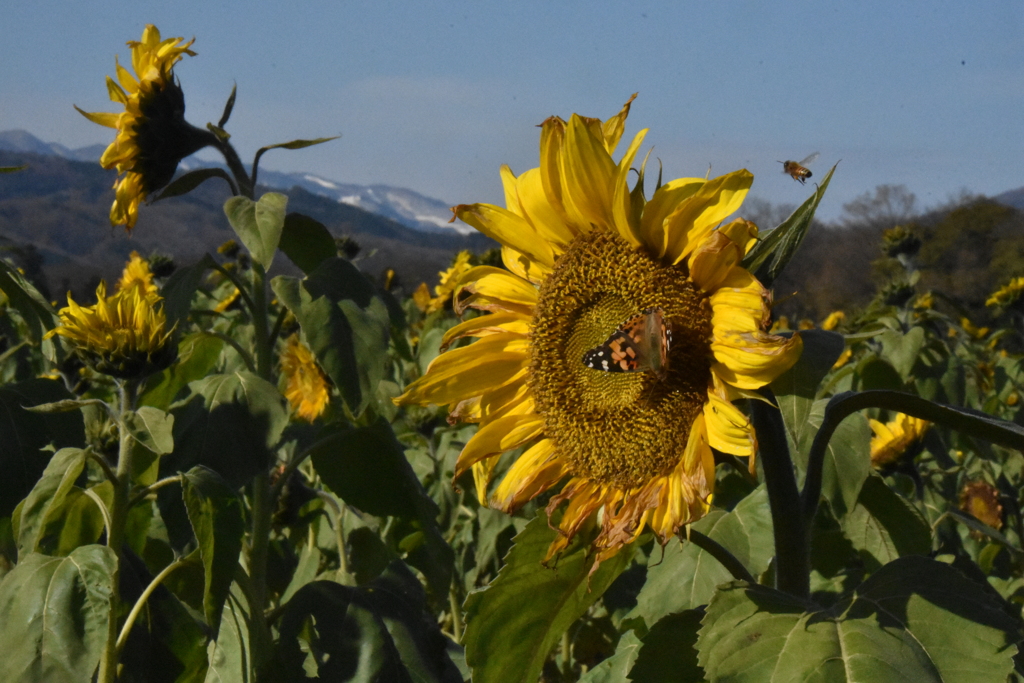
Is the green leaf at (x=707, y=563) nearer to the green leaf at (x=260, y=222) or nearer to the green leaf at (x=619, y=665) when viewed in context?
the green leaf at (x=619, y=665)

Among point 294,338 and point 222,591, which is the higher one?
point 294,338

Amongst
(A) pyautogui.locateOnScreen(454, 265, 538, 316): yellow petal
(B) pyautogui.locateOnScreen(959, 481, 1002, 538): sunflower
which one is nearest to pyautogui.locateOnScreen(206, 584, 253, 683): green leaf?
(A) pyautogui.locateOnScreen(454, 265, 538, 316): yellow petal

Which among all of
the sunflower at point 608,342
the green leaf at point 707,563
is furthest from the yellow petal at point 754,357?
the green leaf at point 707,563

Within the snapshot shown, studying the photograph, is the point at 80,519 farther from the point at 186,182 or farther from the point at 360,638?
the point at 186,182

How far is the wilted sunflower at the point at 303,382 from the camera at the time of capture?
307 centimetres

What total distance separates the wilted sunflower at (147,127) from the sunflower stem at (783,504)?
62.4 inches

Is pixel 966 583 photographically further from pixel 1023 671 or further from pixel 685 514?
pixel 1023 671

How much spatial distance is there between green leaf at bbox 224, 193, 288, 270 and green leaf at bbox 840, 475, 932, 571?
45.7 inches

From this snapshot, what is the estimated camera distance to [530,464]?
1133 mm

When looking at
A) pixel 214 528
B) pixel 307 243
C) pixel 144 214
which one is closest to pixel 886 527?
pixel 214 528

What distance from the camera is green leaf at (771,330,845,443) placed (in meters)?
0.86

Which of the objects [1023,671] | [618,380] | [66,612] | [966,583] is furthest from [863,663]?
[66,612]

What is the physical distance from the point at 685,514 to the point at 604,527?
0.39 ft

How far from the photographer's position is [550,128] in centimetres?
105
